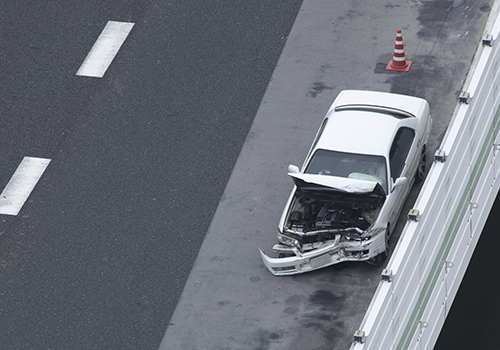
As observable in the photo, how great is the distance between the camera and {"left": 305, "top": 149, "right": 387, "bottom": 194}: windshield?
13898 millimetres

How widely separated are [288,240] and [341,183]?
1.18 meters

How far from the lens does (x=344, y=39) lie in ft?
59.7

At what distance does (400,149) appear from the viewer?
14.3m

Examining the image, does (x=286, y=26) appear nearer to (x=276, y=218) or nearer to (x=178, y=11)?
(x=178, y=11)

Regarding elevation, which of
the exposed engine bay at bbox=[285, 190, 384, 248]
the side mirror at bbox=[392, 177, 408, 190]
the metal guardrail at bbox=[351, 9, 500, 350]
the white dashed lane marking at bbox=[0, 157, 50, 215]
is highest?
the metal guardrail at bbox=[351, 9, 500, 350]

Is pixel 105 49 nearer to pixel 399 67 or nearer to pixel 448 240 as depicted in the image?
pixel 399 67

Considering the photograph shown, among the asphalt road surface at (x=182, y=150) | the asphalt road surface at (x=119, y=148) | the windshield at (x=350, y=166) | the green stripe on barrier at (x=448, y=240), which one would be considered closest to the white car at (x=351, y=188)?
the windshield at (x=350, y=166)

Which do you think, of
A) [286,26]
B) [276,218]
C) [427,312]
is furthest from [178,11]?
[427,312]

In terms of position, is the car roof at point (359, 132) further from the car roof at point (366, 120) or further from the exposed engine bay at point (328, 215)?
the exposed engine bay at point (328, 215)

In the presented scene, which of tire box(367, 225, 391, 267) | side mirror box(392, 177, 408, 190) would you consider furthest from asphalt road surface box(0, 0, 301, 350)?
side mirror box(392, 177, 408, 190)

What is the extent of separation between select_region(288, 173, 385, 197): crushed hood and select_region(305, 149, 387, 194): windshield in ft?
1.53

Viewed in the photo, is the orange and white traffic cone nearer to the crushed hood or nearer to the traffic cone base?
the traffic cone base

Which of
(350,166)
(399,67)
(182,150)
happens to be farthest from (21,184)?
(399,67)

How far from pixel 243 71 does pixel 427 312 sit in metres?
8.55
